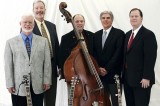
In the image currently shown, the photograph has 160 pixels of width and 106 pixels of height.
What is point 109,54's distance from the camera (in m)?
3.18

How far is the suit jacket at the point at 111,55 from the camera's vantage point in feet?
10.3

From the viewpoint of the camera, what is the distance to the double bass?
2.84 m

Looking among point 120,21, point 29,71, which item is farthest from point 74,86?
point 120,21

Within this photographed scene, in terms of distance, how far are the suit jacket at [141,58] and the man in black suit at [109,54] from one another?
189mm

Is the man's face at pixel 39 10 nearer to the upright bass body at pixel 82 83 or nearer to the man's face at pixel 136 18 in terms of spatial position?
the upright bass body at pixel 82 83

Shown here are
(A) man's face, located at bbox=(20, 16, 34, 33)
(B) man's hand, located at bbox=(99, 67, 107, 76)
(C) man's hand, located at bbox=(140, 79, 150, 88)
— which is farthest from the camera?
(B) man's hand, located at bbox=(99, 67, 107, 76)

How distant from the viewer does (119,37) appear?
3186 mm

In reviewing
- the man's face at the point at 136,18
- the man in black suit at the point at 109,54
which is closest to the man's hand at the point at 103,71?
the man in black suit at the point at 109,54

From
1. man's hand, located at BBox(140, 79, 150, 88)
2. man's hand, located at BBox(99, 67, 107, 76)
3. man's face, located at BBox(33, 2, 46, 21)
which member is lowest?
man's hand, located at BBox(140, 79, 150, 88)

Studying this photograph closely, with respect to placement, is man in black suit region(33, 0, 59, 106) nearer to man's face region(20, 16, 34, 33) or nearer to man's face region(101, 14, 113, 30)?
man's face region(20, 16, 34, 33)

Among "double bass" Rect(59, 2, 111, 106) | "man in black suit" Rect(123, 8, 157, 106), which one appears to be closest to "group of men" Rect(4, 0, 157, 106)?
"man in black suit" Rect(123, 8, 157, 106)

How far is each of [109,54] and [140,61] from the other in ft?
1.33

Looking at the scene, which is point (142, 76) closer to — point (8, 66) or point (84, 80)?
point (84, 80)

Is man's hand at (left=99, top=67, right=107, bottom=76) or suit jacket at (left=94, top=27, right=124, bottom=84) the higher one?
suit jacket at (left=94, top=27, right=124, bottom=84)
